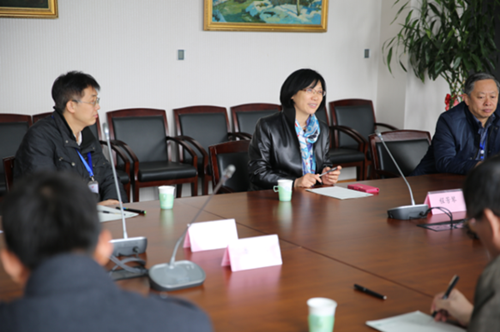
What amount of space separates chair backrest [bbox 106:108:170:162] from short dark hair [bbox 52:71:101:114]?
196cm

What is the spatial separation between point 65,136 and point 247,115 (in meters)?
2.75

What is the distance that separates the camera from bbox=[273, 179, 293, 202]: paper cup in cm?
255

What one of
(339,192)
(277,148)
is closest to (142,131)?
(277,148)

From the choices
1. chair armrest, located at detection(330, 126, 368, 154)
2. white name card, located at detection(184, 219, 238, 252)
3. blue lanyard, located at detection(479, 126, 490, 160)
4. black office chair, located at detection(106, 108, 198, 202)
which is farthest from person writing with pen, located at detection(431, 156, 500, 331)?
chair armrest, located at detection(330, 126, 368, 154)

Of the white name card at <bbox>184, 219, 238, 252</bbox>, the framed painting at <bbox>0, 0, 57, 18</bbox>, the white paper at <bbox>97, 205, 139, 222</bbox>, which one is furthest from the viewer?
the framed painting at <bbox>0, 0, 57, 18</bbox>

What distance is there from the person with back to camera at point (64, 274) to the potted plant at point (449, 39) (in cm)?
513

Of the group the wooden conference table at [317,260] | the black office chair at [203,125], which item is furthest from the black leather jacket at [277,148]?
the black office chair at [203,125]

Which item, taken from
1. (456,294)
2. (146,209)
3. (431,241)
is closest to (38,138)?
(146,209)

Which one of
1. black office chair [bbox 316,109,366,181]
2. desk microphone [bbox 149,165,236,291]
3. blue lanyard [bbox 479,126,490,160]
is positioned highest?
blue lanyard [bbox 479,126,490,160]

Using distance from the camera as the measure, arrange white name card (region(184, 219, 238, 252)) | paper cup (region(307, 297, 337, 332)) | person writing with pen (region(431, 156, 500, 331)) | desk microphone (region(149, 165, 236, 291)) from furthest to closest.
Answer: white name card (region(184, 219, 238, 252)), desk microphone (region(149, 165, 236, 291)), paper cup (region(307, 297, 337, 332)), person writing with pen (region(431, 156, 500, 331))

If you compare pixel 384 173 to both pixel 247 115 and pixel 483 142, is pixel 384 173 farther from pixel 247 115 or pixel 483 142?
pixel 247 115

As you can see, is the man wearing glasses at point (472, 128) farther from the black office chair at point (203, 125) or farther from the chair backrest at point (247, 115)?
the chair backrest at point (247, 115)

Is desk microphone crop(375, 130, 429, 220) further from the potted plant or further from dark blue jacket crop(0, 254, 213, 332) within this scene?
the potted plant

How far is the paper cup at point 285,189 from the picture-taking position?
255 centimetres
